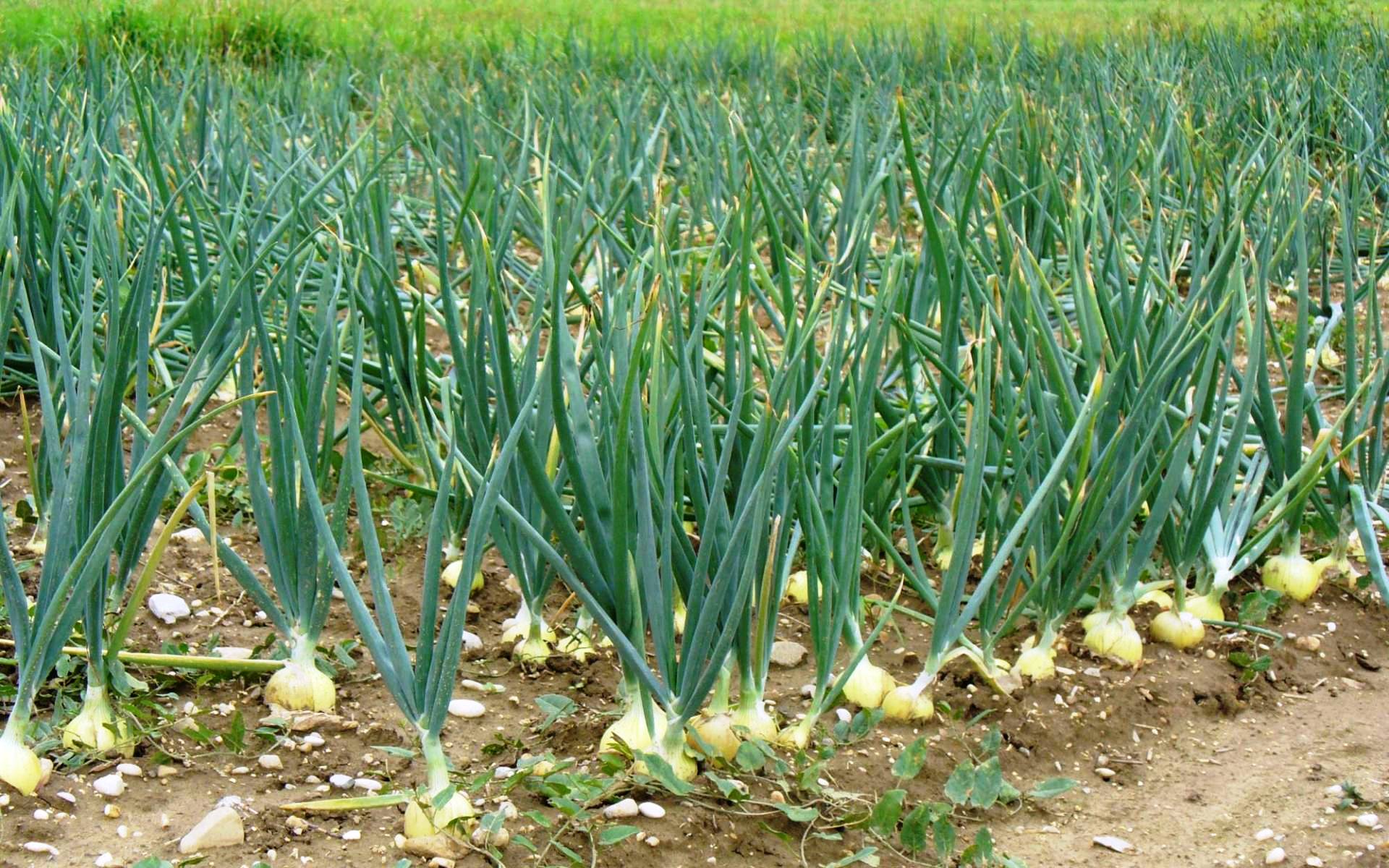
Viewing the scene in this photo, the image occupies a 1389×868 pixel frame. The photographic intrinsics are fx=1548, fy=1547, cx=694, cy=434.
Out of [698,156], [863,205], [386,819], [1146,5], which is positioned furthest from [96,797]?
[1146,5]

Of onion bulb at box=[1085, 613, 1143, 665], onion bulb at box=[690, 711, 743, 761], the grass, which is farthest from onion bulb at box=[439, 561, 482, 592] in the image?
the grass

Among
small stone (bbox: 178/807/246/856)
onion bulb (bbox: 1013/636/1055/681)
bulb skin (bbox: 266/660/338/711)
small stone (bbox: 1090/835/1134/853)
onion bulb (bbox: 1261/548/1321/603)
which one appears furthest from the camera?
onion bulb (bbox: 1261/548/1321/603)

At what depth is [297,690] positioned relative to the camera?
164 centimetres

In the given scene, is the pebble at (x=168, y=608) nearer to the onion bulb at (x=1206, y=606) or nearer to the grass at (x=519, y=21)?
the onion bulb at (x=1206, y=606)

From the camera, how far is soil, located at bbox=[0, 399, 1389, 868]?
1.44m

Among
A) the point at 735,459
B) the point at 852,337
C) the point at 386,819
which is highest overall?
the point at 852,337

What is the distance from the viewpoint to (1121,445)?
1.76 m

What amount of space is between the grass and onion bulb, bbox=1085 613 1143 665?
3.19m

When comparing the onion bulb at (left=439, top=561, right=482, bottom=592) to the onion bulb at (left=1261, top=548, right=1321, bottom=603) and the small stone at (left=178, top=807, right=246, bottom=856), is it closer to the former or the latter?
the small stone at (left=178, top=807, right=246, bottom=856)

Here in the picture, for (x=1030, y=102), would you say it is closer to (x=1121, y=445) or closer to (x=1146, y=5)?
(x=1121, y=445)

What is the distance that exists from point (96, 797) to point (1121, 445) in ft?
3.74

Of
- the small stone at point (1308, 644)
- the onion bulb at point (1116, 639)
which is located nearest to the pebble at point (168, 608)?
the onion bulb at point (1116, 639)

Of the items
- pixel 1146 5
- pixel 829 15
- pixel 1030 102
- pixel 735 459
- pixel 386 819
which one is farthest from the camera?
pixel 1146 5

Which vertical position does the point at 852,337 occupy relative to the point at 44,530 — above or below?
above
